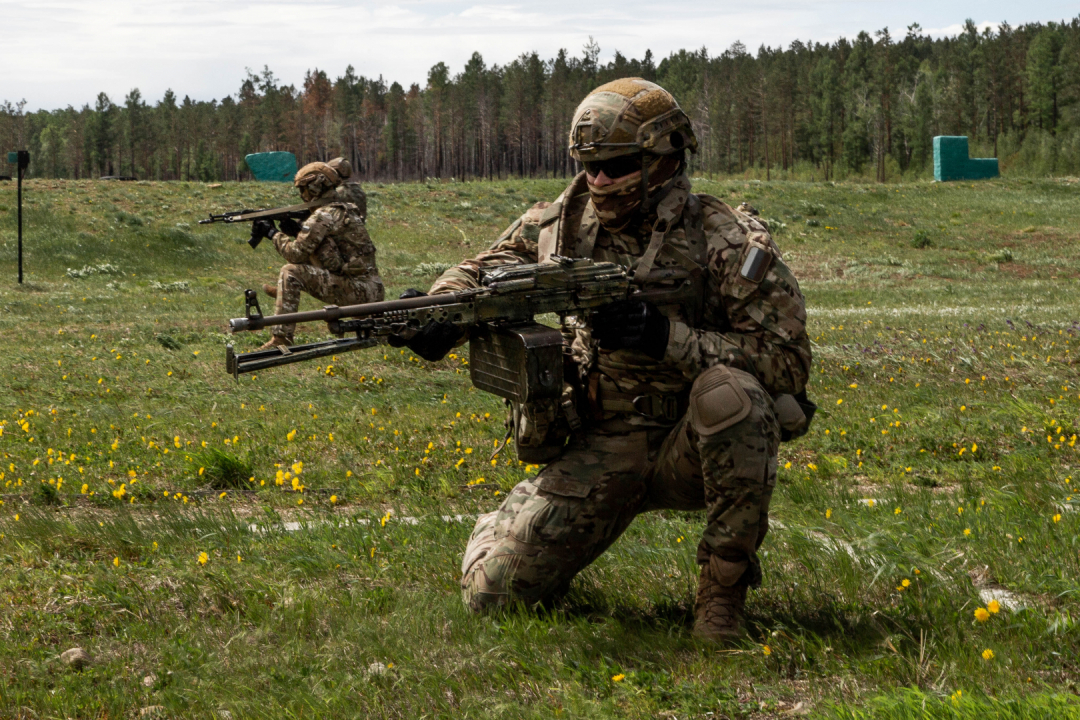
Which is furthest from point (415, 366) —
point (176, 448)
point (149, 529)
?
point (149, 529)

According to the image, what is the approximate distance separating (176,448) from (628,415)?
4.32 metres

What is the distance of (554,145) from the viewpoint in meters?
102

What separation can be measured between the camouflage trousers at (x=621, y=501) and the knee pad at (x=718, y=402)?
0.07 feet

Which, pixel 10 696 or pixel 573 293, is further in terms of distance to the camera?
pixel 573 293

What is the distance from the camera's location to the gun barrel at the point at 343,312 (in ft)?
11.4

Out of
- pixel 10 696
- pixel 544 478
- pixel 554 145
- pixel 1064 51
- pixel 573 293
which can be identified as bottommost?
pixel 10 696

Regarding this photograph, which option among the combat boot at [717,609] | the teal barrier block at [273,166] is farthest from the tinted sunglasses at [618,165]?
the teal barrier block at [273,166]

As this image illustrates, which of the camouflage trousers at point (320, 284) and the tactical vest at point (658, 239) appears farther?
the camouflage trousers at point (320, 284)

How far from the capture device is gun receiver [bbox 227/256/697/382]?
3.72 meters

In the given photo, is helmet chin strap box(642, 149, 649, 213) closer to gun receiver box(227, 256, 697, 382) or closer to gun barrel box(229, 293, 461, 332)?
gun receiver box(227, 256, 697, 382)

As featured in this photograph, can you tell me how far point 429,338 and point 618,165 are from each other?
1.13 m

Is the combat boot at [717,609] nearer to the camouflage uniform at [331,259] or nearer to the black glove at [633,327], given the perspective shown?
the black glove at [633,327]

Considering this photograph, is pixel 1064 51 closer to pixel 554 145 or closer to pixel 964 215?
pixel 554 145

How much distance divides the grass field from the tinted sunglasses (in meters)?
1.74
